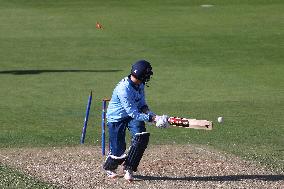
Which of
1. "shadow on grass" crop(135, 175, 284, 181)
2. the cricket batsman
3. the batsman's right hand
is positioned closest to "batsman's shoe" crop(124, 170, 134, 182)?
the cricket batsman

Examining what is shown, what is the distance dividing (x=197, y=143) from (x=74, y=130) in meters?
3.40

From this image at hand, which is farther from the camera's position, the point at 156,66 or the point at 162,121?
the point at 156,66

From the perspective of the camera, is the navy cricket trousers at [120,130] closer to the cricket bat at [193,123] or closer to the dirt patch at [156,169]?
the dirt patch at [156,169]

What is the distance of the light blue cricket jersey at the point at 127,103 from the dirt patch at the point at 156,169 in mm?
1100

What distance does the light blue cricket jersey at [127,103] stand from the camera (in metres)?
15.3

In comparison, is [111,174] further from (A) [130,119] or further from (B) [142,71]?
(B) [142,71]

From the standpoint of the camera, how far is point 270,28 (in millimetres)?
44531

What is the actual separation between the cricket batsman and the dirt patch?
0.30 m

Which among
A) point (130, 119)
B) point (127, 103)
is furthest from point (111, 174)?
point (127, 103)

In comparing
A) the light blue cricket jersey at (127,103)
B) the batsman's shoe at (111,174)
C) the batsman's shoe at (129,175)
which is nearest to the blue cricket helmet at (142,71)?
the light blue cricket jersey at (127,103)

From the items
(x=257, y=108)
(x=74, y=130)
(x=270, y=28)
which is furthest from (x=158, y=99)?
(x=270, y=28)

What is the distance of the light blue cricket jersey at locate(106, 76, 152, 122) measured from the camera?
50.2ft

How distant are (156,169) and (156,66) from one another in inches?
672

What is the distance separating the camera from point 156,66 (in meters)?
33.4
